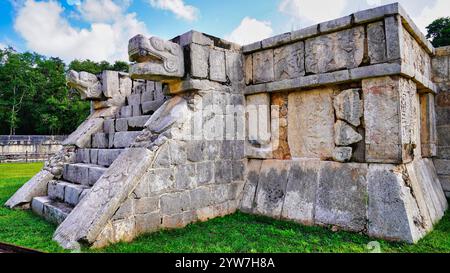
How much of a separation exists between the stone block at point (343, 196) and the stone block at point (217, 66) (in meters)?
1.96

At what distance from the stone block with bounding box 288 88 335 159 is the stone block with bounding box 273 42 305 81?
299 millimetres

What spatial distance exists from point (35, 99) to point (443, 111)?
36728mm

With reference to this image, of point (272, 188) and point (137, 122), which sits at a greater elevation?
point (137, 122)

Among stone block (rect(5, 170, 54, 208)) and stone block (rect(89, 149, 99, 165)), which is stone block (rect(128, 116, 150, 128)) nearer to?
stone block (rect(89, 149, 99, 165))

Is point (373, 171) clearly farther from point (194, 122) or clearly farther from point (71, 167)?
point (71, 167)

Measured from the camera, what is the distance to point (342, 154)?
3.65m

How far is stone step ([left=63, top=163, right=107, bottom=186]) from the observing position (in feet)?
13.7

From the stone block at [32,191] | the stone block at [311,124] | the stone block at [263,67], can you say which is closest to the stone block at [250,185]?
the stone block at [311,124]

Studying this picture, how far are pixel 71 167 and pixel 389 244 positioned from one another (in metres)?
4.67

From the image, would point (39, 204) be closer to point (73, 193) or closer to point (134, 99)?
point (73, 193)

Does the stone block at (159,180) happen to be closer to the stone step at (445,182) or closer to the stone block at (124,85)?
the stone block at (124,85)

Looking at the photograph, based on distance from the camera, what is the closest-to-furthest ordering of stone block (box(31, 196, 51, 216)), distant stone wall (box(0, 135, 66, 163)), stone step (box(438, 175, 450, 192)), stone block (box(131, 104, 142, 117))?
stone block (box(31, 196, 51, 216)) < stone step (box(438, 175, 450, 192)) < stone block (box(131, 104, 142, 117)) < distant stone wall (box(0, 135, 66, 163))

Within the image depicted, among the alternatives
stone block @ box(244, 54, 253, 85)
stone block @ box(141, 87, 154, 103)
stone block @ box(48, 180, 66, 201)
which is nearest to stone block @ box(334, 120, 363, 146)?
stone block @ box(244, 54, 253, 85)

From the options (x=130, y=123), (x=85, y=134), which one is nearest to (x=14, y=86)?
(x=85, y=134)
